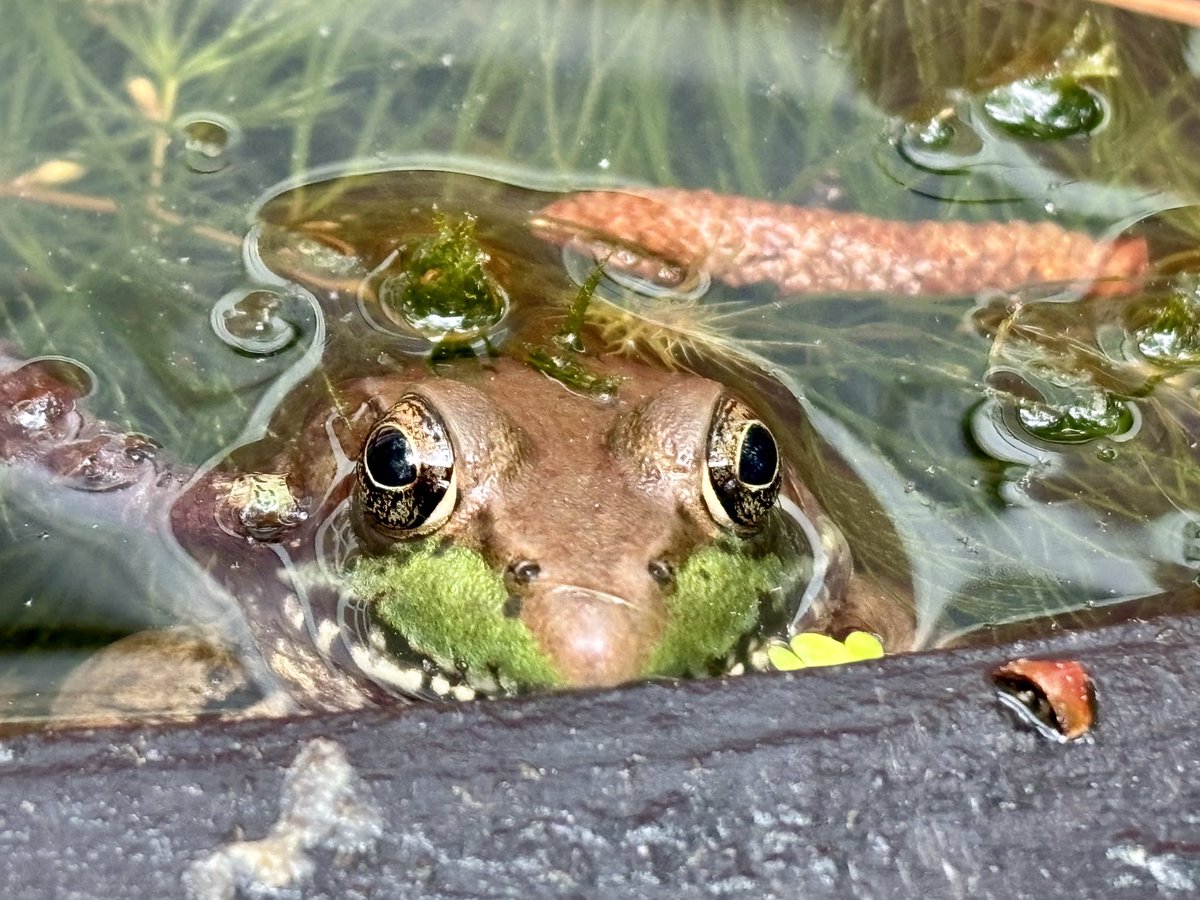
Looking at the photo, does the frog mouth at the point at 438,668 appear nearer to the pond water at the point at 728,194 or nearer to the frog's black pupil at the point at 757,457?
the frog's black pupil at the point at 757,457

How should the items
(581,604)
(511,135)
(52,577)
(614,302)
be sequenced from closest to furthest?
(581,604) < (52,577) < (614,302) < (511,135)

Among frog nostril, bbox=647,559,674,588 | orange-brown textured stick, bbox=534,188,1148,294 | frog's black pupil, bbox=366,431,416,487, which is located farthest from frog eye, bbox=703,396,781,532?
orange-brown textured stick, bbox=534,188,1148,294

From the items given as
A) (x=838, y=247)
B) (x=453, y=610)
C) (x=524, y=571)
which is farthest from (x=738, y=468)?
(x=838, y=247)

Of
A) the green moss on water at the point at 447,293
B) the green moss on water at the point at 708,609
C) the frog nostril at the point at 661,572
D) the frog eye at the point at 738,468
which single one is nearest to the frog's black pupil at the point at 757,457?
the frog eye at the point at 738,468

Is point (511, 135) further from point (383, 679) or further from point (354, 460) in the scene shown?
point (383, 679)

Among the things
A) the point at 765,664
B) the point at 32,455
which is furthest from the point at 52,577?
the point at 765,664

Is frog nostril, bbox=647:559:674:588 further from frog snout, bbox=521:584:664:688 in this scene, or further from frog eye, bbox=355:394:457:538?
frog eye, bbox=355:394:457:538

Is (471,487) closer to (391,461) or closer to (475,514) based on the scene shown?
(475,514)
